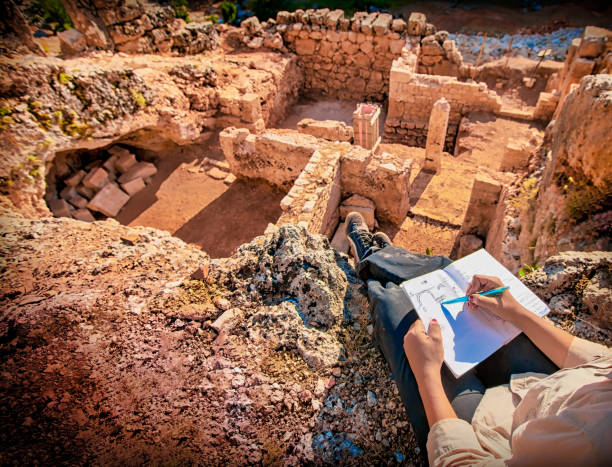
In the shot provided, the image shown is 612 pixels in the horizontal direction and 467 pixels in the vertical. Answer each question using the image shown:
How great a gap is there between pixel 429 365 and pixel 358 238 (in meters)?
1.98

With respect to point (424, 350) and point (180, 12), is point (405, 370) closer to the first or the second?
point (424, 350)

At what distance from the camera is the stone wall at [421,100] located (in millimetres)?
8844

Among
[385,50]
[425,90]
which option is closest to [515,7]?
[385,50]

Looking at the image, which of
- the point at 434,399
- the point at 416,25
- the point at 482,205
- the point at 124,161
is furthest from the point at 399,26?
the point at 434,399

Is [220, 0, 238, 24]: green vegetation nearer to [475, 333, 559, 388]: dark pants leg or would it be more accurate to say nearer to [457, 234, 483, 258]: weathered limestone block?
[457, 234, 483, 258]: weathered limestone block

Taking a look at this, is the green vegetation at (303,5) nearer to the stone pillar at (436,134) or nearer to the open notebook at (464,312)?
the stone pillar at (436,134)

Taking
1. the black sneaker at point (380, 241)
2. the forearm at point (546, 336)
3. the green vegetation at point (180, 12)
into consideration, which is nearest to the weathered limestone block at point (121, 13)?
the green vegetation at point (180, 12)

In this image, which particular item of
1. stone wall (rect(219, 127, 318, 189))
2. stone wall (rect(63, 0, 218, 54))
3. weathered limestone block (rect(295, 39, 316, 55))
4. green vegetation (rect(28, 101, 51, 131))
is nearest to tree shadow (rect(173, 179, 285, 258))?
stone wall (rect(219, 127, 318, 189))

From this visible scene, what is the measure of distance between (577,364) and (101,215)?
26.1 ft

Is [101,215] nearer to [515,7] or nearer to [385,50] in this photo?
[385,50]

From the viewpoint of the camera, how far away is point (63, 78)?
5945mm

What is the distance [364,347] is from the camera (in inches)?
89.7

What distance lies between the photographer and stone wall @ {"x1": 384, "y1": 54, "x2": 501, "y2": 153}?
29.0 ft

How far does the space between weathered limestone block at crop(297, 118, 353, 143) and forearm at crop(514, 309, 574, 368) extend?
19.8 ft
